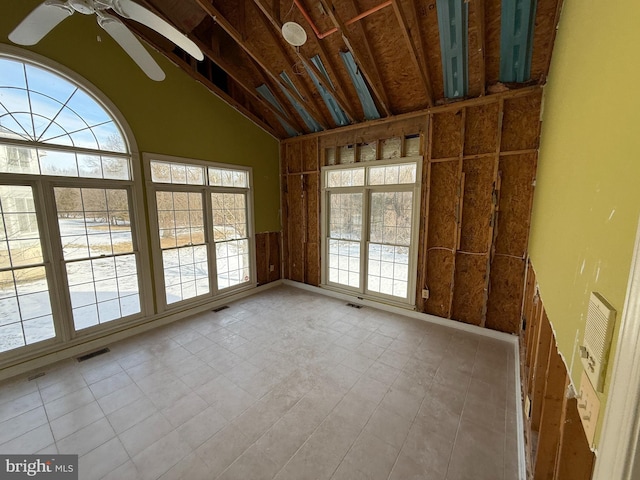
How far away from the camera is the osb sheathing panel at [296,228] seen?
18.4 ft

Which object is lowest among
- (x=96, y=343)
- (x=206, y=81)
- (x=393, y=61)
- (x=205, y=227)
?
(x=96, y=343)

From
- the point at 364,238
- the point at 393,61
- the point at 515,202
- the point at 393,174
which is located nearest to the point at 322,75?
the point at 393,61

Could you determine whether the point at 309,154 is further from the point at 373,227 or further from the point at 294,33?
the point at 294,33

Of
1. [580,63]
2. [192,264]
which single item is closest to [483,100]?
[580,63]

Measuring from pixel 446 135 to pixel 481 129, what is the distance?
43cm

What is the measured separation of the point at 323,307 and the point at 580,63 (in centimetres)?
418

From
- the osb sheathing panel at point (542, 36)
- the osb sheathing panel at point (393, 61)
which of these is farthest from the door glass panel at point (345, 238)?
the osb sheathing panel at point (542, 36)

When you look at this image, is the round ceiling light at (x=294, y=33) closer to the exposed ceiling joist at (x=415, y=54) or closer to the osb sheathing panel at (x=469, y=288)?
the exposed ceiling joist at (x=415, y=54)

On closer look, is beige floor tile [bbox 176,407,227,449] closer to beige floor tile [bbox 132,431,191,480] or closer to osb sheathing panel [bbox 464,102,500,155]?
beige floor tile [bbox 132,431,191,480]

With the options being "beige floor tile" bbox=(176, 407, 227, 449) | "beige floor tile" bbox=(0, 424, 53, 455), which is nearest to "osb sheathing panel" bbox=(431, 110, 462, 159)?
"beige floor tile" bbox=(176, 407, 227, 449)

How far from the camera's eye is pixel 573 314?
96 cm

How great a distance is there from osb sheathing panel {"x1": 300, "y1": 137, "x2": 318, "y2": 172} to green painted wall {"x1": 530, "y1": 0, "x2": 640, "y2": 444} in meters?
4.06

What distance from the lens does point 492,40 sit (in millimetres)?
2883

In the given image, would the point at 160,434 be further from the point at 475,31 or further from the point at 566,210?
the point at 475,31
